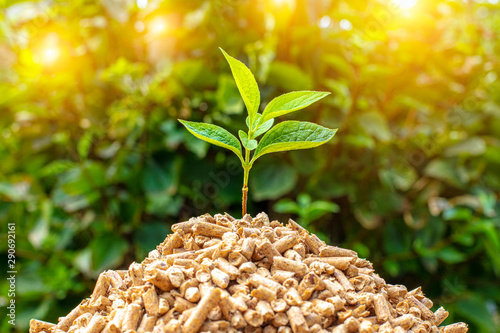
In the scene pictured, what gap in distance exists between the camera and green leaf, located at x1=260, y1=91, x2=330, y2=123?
500mm

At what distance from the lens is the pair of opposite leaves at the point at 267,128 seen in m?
0.50

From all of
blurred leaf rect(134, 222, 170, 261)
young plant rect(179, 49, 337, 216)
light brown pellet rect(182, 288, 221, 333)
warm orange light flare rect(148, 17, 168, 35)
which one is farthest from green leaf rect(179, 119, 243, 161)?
warm orange light flare rect(148, 17, 168, 35)

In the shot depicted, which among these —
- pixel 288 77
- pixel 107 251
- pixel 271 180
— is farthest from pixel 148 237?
pixel 288 77

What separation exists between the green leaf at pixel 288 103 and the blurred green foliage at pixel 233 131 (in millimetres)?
479

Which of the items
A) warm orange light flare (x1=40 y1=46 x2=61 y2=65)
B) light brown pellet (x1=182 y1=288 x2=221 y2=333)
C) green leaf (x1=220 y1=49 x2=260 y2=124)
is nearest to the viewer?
light brown pellet (x1=182 y1=288 x2=221 y2=333)

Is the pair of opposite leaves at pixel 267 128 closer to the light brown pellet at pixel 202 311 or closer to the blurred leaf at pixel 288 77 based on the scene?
the light brown pellet at pixel 202 311

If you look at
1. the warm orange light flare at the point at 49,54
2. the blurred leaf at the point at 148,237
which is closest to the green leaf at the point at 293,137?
the blurred leaf at the point at 148,237

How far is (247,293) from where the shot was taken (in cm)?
44

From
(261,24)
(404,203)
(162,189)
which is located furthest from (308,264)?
(261,24)

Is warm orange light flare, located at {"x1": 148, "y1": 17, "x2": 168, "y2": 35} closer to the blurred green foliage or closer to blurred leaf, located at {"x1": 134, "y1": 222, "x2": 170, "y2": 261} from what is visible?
the blurred green foliage

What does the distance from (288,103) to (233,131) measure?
1.89ft

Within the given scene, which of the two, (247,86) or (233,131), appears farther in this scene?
(233,131)

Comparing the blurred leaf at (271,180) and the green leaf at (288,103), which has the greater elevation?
the green leaf at (288,103)

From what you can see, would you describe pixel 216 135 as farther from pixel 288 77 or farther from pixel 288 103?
pixel 288 77
